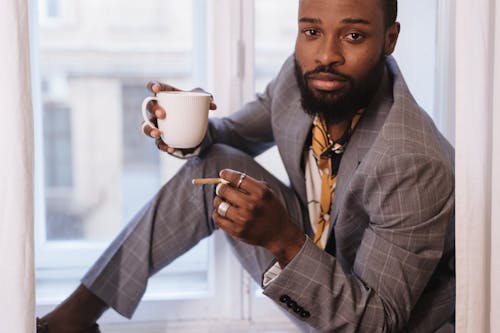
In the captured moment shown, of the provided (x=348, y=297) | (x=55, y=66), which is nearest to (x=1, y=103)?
(x=348, y=297)

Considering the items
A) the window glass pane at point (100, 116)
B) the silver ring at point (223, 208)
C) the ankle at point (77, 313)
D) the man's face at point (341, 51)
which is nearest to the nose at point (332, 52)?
the man's face at point (341, 51)

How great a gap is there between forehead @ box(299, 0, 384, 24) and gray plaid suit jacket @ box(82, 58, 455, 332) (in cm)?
13

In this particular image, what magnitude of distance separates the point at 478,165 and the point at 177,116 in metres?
0.49

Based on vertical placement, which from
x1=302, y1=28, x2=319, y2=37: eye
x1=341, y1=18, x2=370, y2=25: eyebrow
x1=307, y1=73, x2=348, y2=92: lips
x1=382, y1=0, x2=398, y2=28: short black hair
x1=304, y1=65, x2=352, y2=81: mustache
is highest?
x1=382, y1=0, x2=398, y2=28: short black hair

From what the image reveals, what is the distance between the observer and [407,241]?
115 centimetres

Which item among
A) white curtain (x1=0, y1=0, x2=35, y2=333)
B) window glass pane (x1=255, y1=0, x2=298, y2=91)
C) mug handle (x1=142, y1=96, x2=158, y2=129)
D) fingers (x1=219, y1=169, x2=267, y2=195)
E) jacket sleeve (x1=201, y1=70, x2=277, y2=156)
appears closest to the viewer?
white curtain (x1=0, y1=0, x2=35, y2=333)

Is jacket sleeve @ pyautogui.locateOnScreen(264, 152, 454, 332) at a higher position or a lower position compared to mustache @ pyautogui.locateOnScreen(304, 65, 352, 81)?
lower

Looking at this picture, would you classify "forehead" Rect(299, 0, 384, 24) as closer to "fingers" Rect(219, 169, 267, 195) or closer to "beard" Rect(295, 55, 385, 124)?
"beard" Rect(295, 55, 385, 124)

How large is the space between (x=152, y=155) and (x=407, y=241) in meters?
0.86

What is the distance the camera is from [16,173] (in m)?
0.93

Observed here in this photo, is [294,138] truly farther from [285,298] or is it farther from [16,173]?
[16,173]

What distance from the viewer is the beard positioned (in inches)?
50.5

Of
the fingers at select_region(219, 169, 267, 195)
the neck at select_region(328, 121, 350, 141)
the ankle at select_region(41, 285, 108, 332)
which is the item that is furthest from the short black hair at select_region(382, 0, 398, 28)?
the ankle at select_region(41, 285, 108, 332)

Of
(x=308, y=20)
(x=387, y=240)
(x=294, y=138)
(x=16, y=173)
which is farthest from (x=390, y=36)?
(x=16, y=173)
